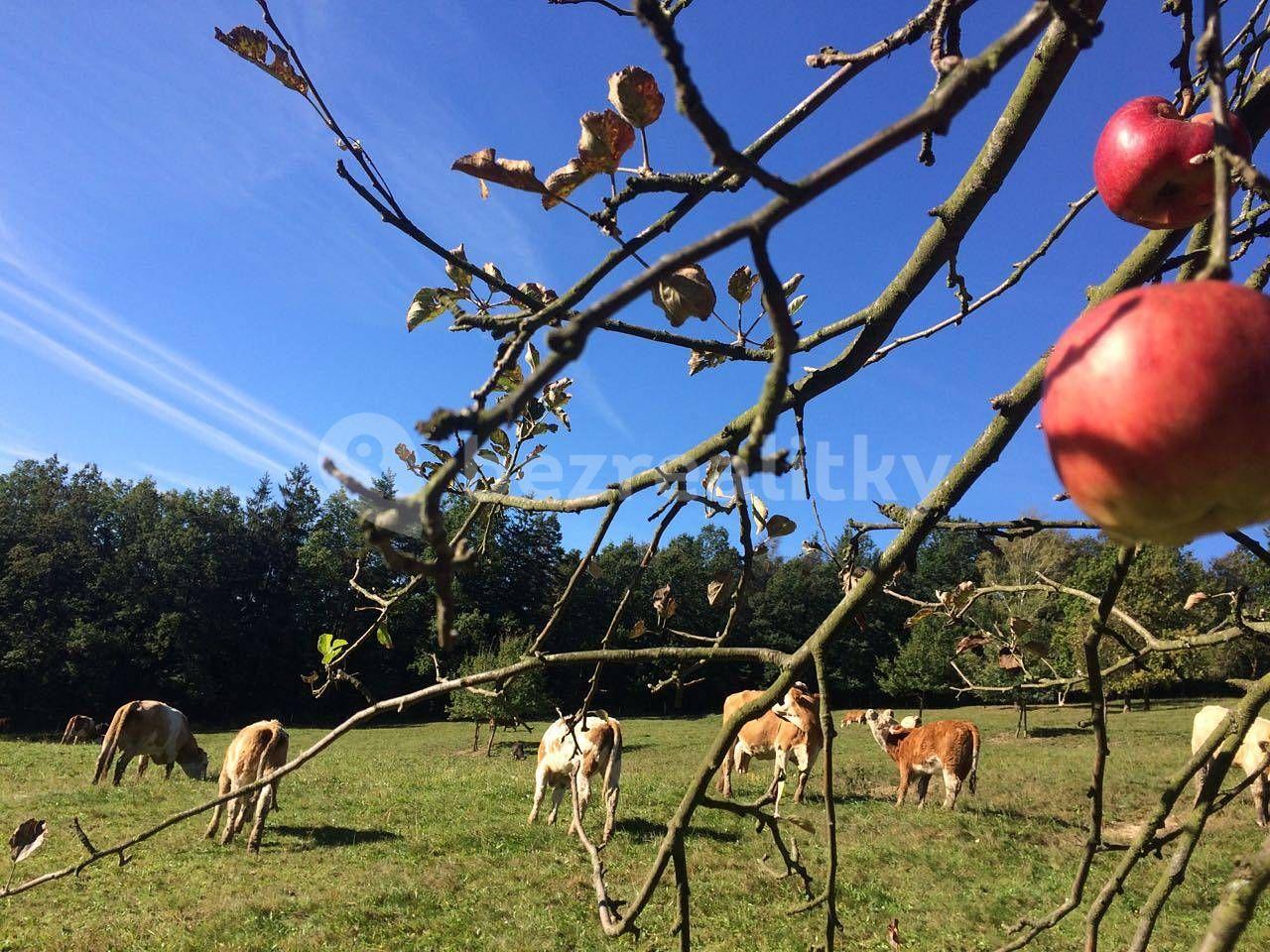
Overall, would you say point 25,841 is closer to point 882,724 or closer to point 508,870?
point 508,870

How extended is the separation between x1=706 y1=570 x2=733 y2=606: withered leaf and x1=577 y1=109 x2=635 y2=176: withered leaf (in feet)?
3.20

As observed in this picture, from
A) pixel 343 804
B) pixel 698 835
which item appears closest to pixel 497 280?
pixel 698 835

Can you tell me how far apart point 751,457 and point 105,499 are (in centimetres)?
4391

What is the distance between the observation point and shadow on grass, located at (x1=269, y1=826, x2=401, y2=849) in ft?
31.8

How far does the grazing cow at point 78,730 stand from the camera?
2248cm

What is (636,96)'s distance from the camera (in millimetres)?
960

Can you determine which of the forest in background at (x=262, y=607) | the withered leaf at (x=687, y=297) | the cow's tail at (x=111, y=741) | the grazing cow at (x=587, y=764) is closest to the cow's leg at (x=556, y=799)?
the grazing cow at (x=587, y=764)

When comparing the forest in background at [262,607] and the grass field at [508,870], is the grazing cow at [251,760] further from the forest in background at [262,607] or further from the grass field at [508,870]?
the forest in background at [262,607]

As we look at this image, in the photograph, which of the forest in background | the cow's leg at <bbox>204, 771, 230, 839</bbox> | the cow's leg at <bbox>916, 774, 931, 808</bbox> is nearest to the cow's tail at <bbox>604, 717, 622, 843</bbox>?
the cow's leg at <bbox>204, 771, 230, 839</bbox>

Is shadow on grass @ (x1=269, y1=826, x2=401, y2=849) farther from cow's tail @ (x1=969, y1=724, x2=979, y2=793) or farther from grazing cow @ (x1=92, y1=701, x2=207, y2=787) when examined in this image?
cow's tail @ (x1=969, y1=724, x2=979, y2=793)

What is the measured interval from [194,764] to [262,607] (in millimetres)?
26015

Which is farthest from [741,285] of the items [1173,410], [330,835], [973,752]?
[973,752]

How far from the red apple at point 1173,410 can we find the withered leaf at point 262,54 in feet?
3.55

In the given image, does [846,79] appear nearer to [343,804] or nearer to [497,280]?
[497,280]
